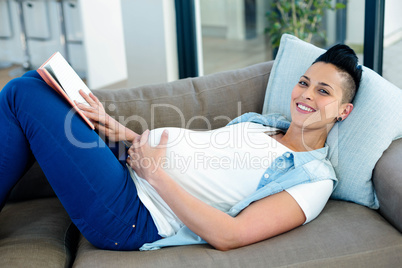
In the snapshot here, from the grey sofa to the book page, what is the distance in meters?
0.29

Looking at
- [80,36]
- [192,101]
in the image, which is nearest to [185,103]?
[192,101]

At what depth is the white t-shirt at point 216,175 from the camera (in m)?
1.46

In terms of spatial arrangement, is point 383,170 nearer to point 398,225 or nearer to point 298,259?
point 398,225

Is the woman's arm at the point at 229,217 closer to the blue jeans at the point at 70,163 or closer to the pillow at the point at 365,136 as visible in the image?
the blue jeans at the point at 70,163

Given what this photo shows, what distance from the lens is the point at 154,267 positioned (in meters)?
1.30

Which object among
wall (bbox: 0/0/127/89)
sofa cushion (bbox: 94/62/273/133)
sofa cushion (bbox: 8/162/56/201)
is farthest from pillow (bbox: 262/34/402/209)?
wall (bbox: 0/0/127/89)

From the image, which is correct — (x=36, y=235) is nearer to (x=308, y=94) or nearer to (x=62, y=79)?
(x=62, y=79)

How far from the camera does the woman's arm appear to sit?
1.33 metres

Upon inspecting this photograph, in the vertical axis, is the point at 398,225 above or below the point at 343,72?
below

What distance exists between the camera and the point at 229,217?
1.34 metres

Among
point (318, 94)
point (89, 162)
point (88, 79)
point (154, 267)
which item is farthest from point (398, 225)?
point (88, 79)

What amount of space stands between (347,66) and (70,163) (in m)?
0.94

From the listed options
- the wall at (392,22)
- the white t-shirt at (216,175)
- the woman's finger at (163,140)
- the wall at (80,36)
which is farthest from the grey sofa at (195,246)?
the wall at (80,36)

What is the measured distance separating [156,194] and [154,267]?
269 mm
